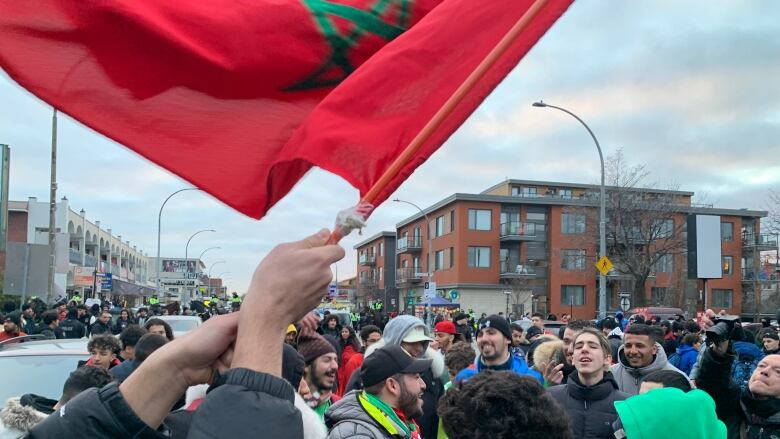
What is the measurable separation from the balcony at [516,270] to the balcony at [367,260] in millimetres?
32723

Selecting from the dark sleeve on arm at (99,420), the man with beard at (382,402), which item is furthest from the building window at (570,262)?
the dark sleeve on arm at (99,420)

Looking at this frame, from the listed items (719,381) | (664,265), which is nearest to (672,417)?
(719,381)

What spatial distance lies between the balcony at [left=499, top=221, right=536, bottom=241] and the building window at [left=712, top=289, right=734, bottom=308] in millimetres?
16922

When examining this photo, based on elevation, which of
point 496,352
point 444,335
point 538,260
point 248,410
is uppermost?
point 538,260

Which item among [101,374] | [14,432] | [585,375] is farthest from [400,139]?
[585,375]

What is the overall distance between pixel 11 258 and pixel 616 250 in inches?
1420

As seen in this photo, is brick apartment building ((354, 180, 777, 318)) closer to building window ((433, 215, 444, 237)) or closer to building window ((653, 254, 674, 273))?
building window ((653, 254, 674, 273))

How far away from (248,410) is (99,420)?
1.98 ft

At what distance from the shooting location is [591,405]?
16.7ft

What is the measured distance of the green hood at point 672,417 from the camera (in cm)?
322

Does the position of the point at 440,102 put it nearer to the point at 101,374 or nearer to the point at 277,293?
the point at 277,293

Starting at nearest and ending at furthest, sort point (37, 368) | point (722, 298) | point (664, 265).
→ point (37, 368)
point (664, 265)
point (722, 298)

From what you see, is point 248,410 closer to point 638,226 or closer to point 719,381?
point 719,381

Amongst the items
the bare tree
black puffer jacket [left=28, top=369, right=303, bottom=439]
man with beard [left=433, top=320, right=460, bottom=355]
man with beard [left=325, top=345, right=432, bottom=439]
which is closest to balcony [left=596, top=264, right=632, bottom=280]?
the bare tree
